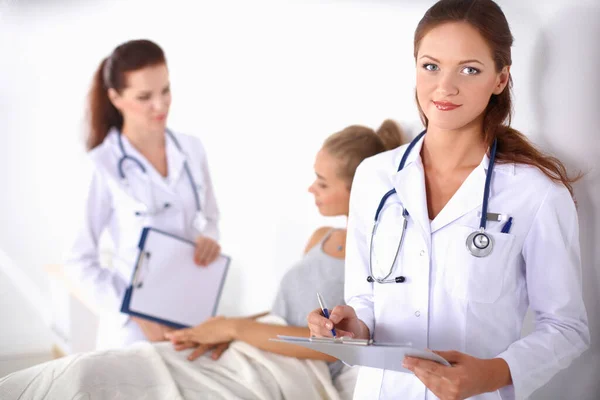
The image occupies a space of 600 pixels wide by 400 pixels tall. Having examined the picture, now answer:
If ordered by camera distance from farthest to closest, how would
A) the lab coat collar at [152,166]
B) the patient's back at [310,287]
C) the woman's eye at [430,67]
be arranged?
the lab coat collar at [152,166], the patient's back at [310,287], the woman's eye at [430,67]

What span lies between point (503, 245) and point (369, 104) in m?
0.99

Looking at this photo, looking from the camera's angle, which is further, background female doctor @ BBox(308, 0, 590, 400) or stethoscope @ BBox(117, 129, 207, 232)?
stethoscope @ BBox(117, 129, 207, 232)

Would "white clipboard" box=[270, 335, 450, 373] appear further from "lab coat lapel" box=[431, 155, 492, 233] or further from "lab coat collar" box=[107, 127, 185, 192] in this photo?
"lab coat collar" box=[107, 127, 185, 192]

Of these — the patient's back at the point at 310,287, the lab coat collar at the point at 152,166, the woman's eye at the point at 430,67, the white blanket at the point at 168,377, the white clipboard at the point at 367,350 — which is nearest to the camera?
the white clipboard at the point at 367,350

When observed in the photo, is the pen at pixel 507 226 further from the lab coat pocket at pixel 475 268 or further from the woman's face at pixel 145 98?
the woman's face at pixel 145 98

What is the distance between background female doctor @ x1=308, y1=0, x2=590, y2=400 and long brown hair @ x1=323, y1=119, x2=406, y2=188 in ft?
1.91

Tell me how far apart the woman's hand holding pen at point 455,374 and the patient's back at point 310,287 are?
29.8 inches

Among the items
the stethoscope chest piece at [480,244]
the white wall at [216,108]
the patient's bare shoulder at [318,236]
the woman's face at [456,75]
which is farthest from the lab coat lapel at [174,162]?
the stethoscope chest piece at [480,244]

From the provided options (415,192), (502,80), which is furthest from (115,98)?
(502,80)

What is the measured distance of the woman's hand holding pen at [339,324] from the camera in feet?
4.50

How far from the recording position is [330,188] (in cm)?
213

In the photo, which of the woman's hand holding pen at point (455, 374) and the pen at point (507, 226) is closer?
the woman's hand holding pen at point (455, 374)

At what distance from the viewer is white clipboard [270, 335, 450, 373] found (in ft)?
3.98

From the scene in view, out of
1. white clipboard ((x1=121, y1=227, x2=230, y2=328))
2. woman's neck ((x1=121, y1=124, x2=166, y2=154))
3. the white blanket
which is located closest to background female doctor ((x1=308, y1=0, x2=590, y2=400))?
the white blanket
